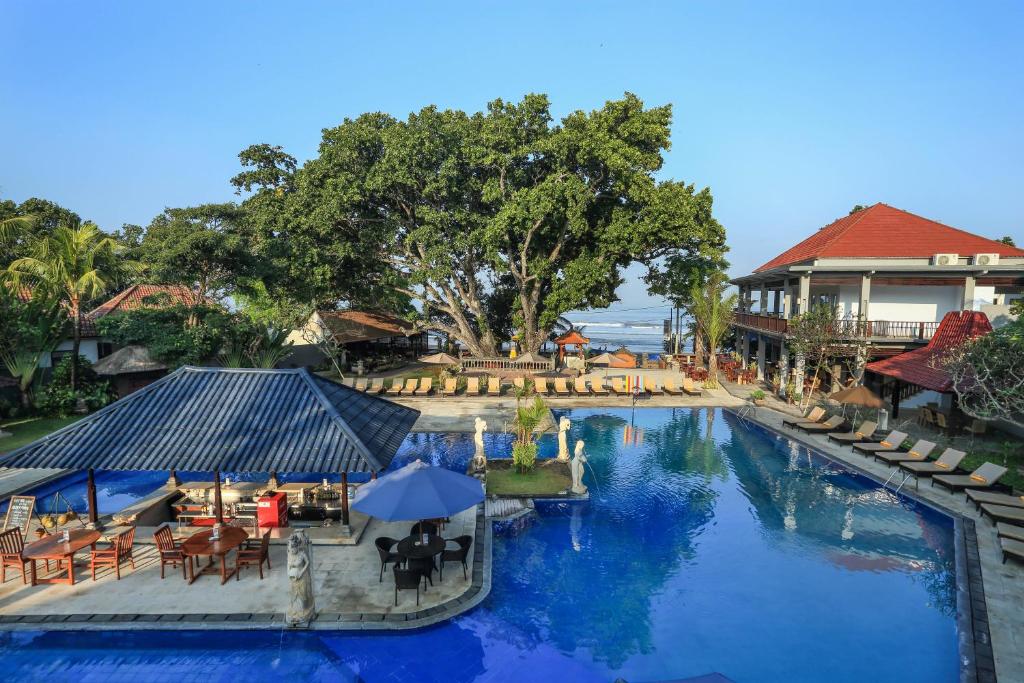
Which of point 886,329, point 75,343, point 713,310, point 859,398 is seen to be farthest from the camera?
point 713,310

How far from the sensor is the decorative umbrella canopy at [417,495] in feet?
30.2

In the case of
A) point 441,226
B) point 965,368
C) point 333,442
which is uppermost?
point 441,226

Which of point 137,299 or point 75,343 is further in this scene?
point 137,299

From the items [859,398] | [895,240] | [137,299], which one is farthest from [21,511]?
[895,240]

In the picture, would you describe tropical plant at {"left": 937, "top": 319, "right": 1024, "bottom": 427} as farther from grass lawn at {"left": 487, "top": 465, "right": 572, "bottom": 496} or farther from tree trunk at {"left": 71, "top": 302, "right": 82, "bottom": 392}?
tree trunk at {"left": 71, "top": 302, "right": 82, "bottom": 392}

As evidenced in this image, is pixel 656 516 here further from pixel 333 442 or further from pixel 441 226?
pixel 441 226

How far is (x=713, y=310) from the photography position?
31078mm

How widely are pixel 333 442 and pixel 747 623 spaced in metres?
8.13

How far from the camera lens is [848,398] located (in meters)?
19.6

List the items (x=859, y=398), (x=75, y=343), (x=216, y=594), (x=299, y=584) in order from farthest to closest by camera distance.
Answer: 1. (x=75, y=343)
2. (x=859, y=398)
3. (x=216, y=594)
4. (x=299, y=584)

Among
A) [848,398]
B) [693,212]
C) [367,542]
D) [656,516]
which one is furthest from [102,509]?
[693,212]

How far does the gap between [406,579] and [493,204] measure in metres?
23.6

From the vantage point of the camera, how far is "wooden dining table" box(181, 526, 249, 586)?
959 cm

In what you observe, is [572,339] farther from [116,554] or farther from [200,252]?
[116,554]
